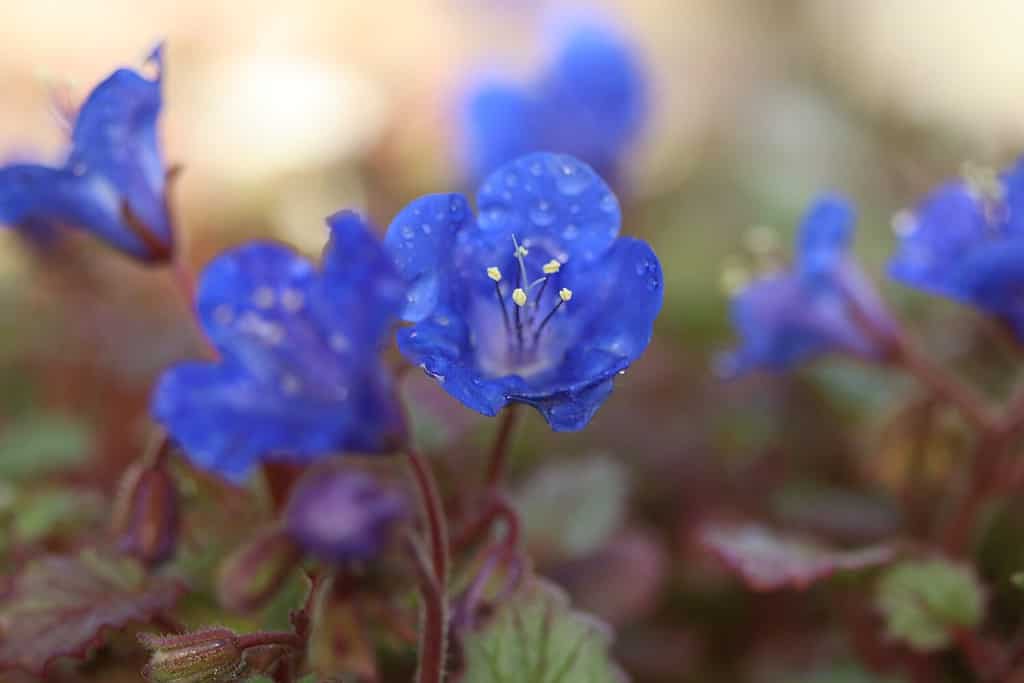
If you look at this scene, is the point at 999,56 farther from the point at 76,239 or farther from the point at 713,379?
the point at 76,239

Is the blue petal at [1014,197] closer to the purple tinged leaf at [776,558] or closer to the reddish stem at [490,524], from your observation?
the purple tinged leaf at [776,558]

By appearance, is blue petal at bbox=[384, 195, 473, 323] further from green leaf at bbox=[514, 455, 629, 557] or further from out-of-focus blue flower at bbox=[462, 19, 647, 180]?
out-of-focus blue flower at bbox=[462, 19, 647, 180]

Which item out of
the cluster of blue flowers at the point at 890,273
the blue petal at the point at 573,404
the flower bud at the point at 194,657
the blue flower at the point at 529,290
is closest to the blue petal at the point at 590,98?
the cluster of blue flowers at the point at 890,273

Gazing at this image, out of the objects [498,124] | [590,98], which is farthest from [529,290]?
[590,98]

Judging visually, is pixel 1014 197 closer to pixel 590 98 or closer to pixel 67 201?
pixel 67 201

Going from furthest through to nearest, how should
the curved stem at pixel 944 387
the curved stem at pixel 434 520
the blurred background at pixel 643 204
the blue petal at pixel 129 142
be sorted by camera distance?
the blurred background at pixel 643 204 → the curved stem at pixel 944 387 → the blue petal at pixel 129 142 → the curved stem at pixel 434 520

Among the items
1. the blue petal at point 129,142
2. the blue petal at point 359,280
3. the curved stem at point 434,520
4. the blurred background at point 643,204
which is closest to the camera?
the blue petal at point 359,280
